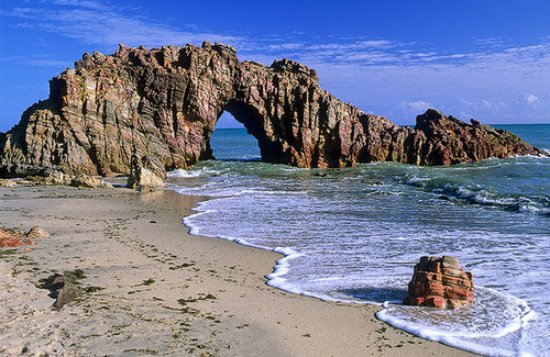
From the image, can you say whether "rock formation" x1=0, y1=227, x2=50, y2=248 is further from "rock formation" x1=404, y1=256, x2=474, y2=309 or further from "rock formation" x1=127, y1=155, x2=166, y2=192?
"rock formation" x1=127, y1=155, x2=166, y2=192

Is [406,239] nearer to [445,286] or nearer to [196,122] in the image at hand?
[445,286]

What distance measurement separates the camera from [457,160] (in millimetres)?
46688

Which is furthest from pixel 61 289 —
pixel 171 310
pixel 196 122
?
pixel 196 122

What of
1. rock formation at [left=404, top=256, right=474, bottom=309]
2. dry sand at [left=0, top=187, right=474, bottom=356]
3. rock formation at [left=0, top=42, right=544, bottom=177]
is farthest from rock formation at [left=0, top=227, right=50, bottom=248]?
rock formation at [left=0, top=42, right=544, bottom=177]

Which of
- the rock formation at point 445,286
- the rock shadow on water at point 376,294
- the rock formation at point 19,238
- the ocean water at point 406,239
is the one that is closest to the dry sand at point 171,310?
the rock formation at point 19,238

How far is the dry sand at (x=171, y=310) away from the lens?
6188 millimetres

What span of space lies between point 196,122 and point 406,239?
31.2m

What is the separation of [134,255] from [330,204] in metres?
11.5

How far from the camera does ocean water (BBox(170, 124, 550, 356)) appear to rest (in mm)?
7480

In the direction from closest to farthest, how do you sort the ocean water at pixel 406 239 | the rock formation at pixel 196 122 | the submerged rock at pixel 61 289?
1. the submerged rock at pixel 61 289
2. the ocean water at pixel 406 239
3. the rock formation at pixel 196 122

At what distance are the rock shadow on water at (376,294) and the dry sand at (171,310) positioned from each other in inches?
19.1

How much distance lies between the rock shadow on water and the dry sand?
0.48 meters

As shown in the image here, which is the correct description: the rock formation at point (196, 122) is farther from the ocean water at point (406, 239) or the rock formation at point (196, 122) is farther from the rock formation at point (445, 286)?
the rock formation at point (445, 286)

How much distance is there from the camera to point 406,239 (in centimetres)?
1353
